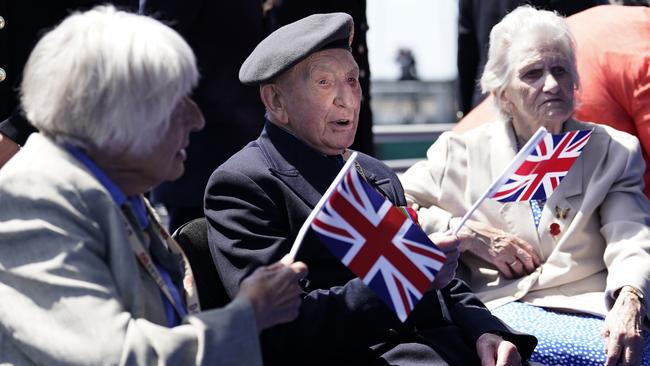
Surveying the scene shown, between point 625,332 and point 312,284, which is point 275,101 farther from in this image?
point 625,332

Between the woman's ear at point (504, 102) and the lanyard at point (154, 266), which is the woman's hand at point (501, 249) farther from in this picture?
the lanyard at point (154, 266)

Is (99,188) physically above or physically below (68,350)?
above

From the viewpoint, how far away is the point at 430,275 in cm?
270

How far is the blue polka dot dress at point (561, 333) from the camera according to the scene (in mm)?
3535

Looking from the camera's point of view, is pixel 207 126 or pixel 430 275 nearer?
pixel 430 275

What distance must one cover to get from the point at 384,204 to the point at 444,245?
23cm

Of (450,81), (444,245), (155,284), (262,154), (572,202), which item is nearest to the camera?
(155,284)

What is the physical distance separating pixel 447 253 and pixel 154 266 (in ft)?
2.74

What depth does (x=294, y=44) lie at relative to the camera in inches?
125

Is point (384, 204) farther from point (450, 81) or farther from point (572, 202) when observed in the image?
point (450, 81)

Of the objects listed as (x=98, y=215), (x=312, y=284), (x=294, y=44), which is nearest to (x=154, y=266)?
(x=98, y=215)

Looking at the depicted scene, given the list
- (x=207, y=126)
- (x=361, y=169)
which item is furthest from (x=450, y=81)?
(x=361, y=169)

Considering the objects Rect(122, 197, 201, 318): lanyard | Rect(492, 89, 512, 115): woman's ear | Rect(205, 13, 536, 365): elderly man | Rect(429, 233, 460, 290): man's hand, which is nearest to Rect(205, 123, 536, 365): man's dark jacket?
Rect(205, 13, 536, 365): elderly man

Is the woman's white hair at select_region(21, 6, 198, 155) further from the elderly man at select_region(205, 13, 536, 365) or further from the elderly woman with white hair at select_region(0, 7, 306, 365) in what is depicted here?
the elderly man at select_region(205, 13, 536, 365)
